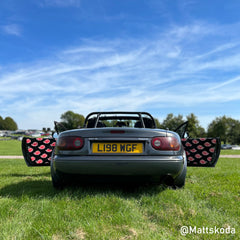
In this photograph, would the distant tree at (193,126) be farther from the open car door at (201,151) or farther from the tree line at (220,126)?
the open car door at (201,151)

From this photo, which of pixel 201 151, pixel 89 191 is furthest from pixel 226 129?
pixel 89 191

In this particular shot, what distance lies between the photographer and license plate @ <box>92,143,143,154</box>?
325 cm

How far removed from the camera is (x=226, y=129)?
208 ft

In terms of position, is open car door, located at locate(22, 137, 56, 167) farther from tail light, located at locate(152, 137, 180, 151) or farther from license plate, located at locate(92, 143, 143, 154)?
tail light, located at locate(152, 137, 180, 151)

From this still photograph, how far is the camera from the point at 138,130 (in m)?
3.34

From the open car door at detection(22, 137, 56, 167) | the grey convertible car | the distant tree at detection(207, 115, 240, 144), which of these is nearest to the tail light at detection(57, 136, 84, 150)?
the grey convertible car

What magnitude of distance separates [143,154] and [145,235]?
1.28m

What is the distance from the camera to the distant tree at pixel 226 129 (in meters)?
63.0

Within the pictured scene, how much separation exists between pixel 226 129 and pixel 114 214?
6706 centimetres

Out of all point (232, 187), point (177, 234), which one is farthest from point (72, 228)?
point (232, 187)

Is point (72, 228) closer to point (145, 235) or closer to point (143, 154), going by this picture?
point (145, 235)

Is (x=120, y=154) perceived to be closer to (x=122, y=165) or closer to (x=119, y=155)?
(x=119, y=155)

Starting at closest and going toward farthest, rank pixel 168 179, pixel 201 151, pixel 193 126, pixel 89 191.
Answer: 1. pixel 168 179
2. pixel 89 191
3. pixel 201 151
4. pixel 193 126

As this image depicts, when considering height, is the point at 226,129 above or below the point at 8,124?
below
